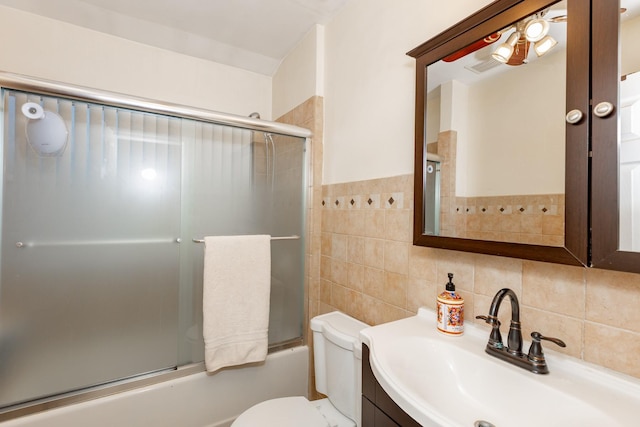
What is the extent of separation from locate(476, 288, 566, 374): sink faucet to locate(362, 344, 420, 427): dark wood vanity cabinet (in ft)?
1.03

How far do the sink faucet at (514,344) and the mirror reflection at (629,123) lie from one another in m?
0.27

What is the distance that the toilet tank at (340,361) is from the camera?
113cm

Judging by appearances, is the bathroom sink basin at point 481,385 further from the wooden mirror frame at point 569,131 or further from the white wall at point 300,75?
the white wall at point 300,75

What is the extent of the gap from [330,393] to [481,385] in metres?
0.71

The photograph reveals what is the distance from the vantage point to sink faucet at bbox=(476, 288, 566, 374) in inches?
27.8

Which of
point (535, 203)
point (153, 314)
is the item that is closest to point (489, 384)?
point (535, 203)

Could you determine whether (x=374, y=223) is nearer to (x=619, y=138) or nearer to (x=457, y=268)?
(x=457, y=268)

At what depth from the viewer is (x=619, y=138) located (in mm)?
596

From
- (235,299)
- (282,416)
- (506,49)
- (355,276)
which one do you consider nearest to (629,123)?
(506,49)

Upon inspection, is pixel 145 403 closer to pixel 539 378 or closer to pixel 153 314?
pixel 153 314

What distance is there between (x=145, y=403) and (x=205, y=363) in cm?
28

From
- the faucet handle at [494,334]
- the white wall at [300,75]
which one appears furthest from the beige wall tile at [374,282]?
the white wall at [300,75]

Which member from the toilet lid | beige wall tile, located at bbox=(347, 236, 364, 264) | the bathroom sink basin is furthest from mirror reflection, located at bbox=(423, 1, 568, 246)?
the toilet lid

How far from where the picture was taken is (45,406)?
1167 millimetres
